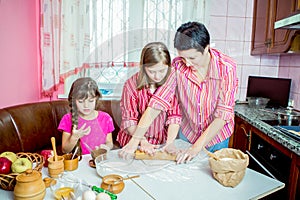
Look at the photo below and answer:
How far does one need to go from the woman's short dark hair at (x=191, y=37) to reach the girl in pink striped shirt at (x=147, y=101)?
0.04m

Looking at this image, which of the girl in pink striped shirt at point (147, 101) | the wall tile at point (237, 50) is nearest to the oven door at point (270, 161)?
the girl in pink striped shirt at point (147, 101)

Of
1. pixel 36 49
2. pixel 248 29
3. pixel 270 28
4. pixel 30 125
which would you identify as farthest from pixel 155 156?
pixel 248 29

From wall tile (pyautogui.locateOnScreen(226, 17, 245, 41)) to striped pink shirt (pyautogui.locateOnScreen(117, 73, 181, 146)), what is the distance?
148cm

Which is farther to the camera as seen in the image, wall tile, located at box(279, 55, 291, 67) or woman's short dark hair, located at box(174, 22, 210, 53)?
wall tile, located at box(279, 55, 291, 67)

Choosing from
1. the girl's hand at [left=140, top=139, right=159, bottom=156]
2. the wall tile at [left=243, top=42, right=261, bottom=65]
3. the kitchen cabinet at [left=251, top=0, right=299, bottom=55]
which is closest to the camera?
the girl's hand at [left=140, top=139, right=159, bottom=156]

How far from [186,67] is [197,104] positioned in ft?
0.39

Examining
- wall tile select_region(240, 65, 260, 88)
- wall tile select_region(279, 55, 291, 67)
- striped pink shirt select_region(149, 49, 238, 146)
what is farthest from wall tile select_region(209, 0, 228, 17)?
striped pink shirt select_region(149, 49, 238, 146)

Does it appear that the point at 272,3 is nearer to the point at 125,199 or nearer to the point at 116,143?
the point at 116,143

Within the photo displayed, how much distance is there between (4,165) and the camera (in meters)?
0.70

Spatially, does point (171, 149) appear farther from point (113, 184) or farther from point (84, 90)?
point (84, 90)

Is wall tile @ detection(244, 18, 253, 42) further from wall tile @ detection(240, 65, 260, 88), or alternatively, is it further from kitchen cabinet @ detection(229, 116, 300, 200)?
kitchen cabinet @ detection(229, 116, 300, 200)

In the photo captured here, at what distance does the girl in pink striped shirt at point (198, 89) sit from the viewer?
66 cm

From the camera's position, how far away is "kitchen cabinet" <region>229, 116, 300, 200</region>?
1125 mm

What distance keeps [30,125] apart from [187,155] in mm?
793
